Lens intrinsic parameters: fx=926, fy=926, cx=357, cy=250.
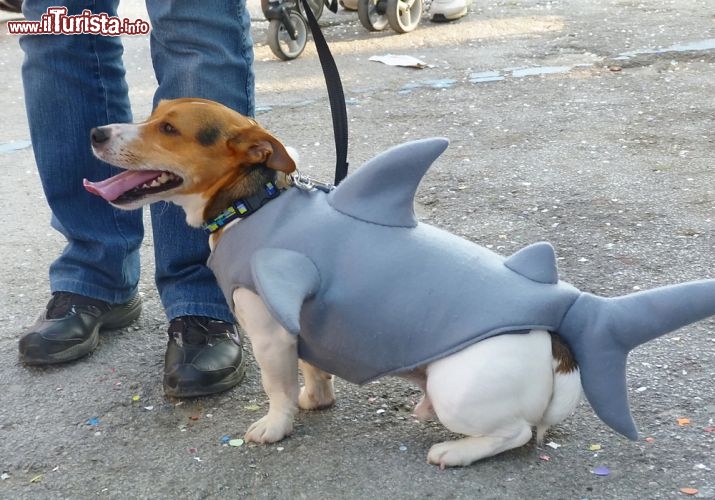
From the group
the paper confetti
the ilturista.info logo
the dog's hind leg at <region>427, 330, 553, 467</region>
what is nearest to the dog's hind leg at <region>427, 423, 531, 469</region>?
the dog's hind leg at <region>427, 330, 553, 467</region>

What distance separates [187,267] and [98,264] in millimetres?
298

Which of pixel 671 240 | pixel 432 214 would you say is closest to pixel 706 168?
pixel 671 240

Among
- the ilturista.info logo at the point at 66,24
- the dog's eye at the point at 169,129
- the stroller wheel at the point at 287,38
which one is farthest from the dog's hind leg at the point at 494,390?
the stroller wheel at the point at 287,38

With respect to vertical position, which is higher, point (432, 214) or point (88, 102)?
point (88, 102)

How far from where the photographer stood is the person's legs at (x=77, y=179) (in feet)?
8.17

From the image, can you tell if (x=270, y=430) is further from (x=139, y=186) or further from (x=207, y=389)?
(x=139, y=186)

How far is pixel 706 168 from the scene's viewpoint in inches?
143

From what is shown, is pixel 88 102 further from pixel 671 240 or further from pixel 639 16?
pixel 639 16

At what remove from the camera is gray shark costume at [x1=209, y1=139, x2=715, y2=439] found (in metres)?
1.82

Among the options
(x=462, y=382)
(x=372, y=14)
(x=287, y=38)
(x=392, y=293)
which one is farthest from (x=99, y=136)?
(x=372, y=14)

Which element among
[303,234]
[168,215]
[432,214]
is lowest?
[432,214]

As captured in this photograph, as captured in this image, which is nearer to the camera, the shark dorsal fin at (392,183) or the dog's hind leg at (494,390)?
the dog's hind leg at (494,390)

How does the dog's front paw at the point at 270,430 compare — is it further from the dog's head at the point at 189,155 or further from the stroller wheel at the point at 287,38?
the stroller wheel at the point at 287,38

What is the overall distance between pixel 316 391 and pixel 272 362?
21cm
